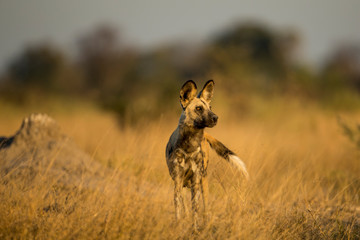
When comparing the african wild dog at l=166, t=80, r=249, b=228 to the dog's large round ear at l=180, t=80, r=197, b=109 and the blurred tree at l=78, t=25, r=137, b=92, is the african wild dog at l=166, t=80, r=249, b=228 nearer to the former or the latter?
the dog's large round ear at l=180, t=80, r=197, b=109

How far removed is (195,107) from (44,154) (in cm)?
280

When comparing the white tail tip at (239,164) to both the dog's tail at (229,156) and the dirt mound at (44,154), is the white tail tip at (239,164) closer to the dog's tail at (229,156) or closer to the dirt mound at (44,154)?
the dog's tail at (229,156)

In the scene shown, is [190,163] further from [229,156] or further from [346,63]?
[346,63]

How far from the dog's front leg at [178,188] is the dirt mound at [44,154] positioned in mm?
1638

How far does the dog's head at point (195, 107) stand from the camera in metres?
3.77

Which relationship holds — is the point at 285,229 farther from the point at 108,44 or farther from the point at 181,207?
the point at 108,44

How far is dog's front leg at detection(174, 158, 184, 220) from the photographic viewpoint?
374 cm

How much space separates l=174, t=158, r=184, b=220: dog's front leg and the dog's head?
426 mm

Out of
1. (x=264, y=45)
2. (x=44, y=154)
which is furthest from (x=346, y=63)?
(x=44, y=154)

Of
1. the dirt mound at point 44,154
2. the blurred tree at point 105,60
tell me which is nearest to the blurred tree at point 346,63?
the blurred tree at point 105,60

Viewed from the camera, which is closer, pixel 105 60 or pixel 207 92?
pixel 207 92

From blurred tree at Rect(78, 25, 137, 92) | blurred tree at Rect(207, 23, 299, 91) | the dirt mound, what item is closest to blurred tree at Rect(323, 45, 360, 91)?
Result: blurred tree at Rect(207, 23, 299, 91)

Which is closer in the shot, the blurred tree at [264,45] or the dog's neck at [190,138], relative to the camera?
the dog's neck at [190,138]

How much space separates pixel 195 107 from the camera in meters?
3.88
